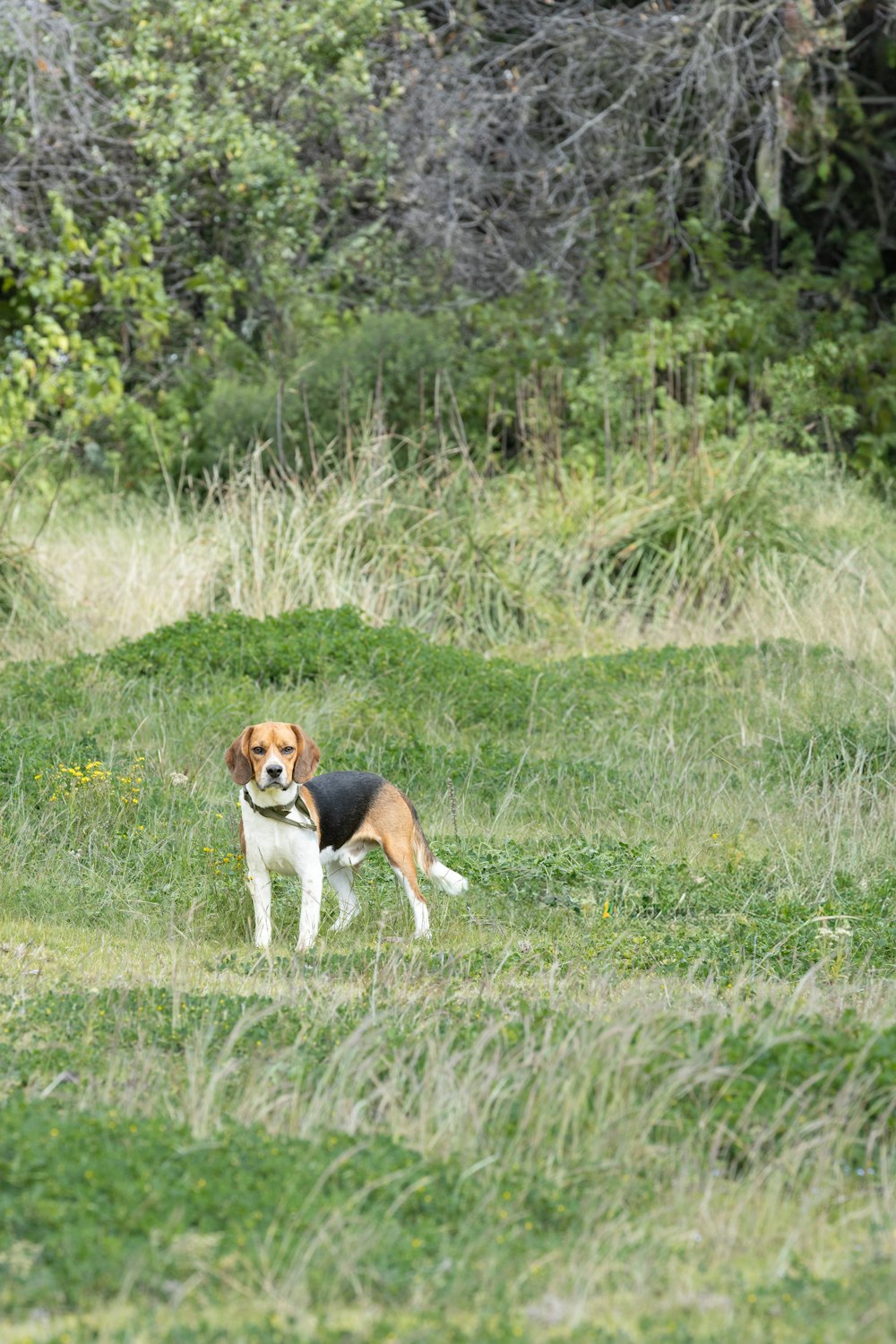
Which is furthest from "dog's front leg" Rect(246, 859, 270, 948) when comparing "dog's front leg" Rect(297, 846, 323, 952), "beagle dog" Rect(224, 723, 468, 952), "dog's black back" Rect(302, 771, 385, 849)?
"dog's black back" Rect(302, 771, 385, 849)

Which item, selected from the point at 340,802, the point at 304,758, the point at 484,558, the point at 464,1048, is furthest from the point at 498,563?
the point at 464,1048

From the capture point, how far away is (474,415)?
15.0m

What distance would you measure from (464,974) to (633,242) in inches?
476

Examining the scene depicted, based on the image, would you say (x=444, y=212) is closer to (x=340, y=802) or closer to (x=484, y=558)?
(x=484, y=558)

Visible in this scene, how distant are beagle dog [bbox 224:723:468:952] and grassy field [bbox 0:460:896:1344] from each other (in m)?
0.17

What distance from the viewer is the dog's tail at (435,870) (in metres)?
6.43

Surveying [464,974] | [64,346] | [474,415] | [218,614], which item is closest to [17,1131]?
[464,974]

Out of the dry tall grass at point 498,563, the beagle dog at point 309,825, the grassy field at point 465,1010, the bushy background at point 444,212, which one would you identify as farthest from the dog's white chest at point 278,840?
the bushy background at point 444,212

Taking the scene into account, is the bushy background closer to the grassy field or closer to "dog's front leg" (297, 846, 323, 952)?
the grassy field

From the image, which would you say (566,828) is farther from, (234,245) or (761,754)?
(234,245)

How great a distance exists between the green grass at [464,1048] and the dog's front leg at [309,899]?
140 millimetres

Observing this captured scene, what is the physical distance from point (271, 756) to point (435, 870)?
902mm

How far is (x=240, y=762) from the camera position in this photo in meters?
6.05

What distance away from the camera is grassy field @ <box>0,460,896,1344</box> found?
3.31 meters
